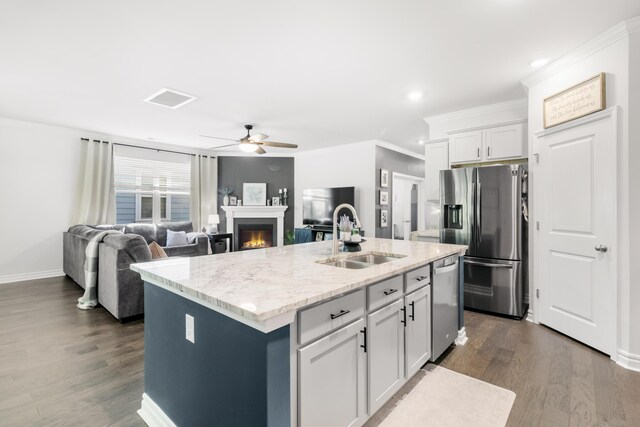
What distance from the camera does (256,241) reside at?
7520mm

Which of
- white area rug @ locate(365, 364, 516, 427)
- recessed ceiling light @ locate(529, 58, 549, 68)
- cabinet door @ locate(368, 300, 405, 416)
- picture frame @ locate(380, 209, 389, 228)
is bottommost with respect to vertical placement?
white area rug @ locate(365, 364, 516, 427)

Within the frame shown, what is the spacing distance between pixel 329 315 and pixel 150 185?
20.8ft

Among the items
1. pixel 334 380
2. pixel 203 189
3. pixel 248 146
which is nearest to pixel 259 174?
pixel 203 189

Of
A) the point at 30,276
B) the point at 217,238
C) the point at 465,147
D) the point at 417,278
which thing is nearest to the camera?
the point at 417,278

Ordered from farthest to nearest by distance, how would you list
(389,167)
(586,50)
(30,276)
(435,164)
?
(389,167) < (30,276) < (435,164) < (586,50)

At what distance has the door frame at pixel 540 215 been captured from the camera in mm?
2420

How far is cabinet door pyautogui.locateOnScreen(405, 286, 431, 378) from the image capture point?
201cm

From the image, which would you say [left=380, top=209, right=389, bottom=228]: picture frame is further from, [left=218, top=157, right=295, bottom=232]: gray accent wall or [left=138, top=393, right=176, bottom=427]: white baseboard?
[left=138, top=393, right=176, bottom=427]: white baseboard

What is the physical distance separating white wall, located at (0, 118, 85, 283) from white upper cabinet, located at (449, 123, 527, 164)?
6385 mm

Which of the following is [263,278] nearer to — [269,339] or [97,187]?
[269,339]

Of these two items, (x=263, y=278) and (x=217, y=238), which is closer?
(x=263, y=278)

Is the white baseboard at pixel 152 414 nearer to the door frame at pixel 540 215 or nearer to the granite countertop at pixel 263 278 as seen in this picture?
the granite countertop at pixel 263 278

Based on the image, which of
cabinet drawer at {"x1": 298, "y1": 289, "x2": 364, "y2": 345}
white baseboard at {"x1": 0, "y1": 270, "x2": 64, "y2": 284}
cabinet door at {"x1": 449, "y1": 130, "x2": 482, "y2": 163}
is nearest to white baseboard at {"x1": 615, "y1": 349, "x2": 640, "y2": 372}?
cabinet drawer at {"x1": 298, "y1": 289, "x2": 364, "y2": 345}

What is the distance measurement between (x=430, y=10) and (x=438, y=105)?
7.04 ft
